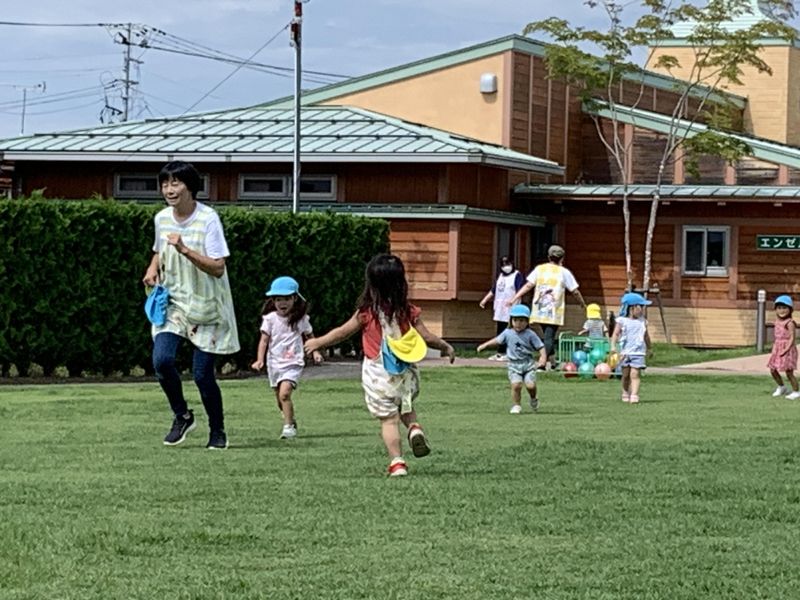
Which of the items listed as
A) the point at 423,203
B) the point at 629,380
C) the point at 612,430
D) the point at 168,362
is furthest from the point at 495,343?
the point at 423,203

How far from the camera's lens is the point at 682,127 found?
1569 inches

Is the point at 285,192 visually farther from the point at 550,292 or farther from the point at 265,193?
the point at 550,292

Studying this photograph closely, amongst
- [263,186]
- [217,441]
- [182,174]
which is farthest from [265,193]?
[182,174]

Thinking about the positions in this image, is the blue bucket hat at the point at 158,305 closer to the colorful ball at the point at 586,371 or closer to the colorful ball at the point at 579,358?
the colorful ball at the point at 586,371

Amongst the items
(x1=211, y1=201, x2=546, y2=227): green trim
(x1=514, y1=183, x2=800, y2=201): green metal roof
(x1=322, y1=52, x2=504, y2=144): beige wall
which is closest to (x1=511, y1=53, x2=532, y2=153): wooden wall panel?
(x1=322, y1=52, x2=504, y2=144): beige wall

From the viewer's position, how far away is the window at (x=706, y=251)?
3766 centimetres

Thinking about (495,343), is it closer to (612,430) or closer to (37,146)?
(612,430)

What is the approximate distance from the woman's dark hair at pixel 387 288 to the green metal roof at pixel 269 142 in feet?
76.1

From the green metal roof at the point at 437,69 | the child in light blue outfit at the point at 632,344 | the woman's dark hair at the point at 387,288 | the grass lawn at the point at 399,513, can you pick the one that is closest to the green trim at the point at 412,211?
the green metal roof at the point at 437,69

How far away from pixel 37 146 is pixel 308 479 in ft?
91.6

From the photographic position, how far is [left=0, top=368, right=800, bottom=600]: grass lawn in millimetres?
7051

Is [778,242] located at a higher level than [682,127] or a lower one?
lower

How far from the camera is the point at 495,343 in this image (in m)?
17.6

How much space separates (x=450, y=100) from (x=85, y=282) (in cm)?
1762
